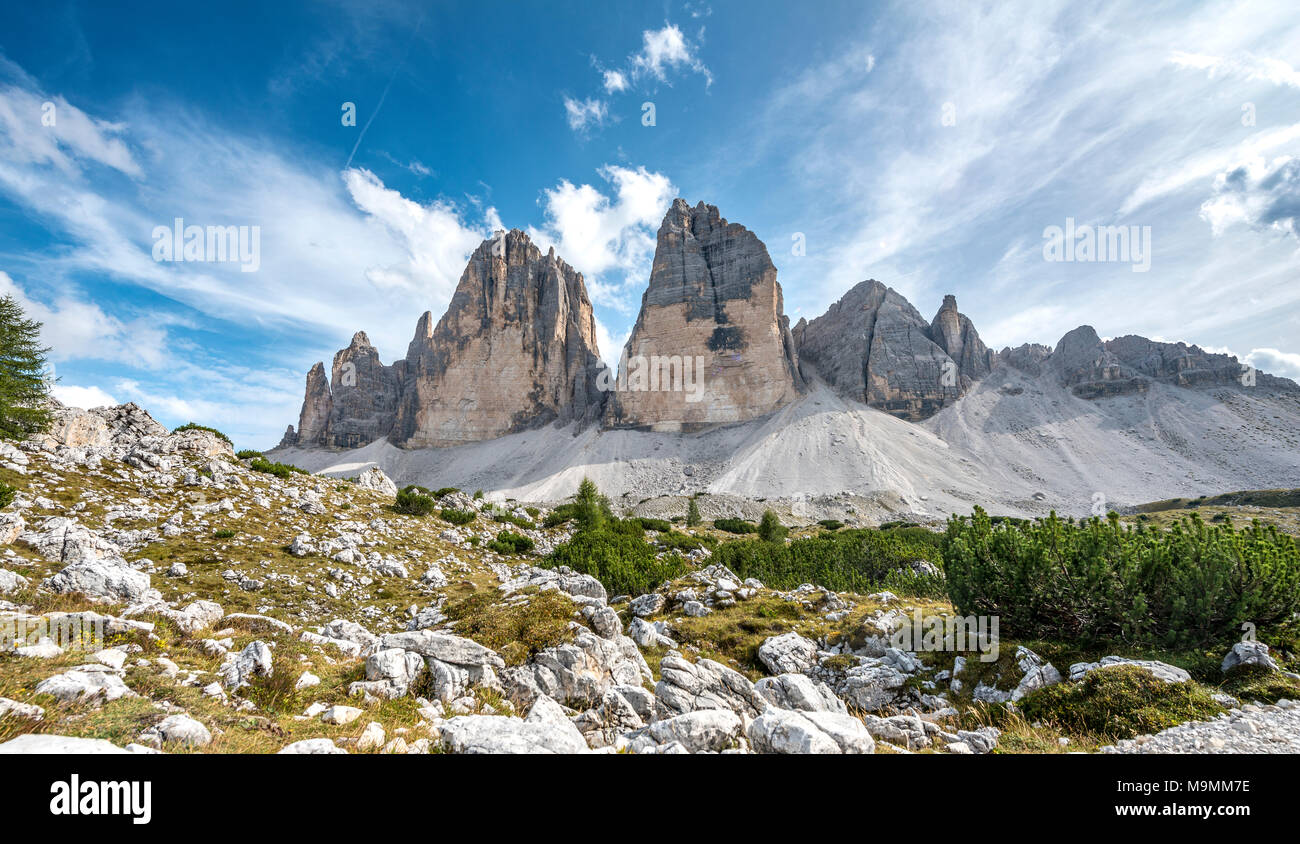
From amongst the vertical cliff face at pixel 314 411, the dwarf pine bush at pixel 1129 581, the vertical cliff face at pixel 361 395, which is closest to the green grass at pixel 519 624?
the dwarf pine bush at pixel 1129 581

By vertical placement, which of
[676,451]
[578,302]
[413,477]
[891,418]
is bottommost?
[413,477]

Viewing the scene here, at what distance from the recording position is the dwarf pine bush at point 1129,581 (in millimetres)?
7337

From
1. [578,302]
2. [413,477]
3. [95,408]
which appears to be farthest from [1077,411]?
[413,477]

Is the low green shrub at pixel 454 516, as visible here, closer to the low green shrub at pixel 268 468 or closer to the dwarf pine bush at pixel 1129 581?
the low green shrub at pixel 268 468

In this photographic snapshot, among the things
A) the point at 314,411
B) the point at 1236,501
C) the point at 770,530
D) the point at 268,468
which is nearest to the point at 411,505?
the point at 268,468

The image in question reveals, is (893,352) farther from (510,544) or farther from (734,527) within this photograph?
(510,544)

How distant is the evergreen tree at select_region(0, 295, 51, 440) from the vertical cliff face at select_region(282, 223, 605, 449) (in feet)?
330

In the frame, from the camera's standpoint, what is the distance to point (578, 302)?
13475 centimetres

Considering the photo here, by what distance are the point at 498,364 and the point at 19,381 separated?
108609 millimetres

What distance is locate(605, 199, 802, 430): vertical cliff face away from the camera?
10519cm

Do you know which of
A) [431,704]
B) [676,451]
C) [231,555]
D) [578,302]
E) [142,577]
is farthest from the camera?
[578,302]
